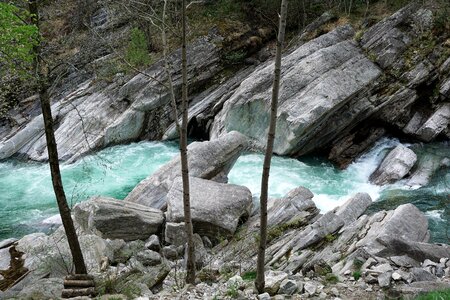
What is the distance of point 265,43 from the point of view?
3531 centimetres

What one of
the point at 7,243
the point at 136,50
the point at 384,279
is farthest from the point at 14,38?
the point at 136,50

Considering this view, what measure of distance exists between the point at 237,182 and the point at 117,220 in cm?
867

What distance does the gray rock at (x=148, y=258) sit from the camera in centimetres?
1378

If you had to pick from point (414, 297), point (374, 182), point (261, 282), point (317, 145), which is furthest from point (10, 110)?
point (414, 297)

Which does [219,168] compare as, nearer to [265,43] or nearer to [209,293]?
[209,293]

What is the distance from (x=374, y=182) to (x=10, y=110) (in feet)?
88.0

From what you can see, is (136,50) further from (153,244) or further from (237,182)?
(153,244)

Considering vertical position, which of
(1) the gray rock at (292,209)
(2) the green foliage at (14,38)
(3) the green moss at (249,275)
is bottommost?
(3) the green moss at (249,275)

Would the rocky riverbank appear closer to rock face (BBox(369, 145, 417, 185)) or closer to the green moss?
the green moss

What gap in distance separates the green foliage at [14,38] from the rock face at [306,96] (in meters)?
16.5

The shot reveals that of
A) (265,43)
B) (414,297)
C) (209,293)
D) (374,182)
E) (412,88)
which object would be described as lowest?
(374,182)

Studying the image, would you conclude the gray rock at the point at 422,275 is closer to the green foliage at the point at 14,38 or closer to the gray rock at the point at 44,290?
the gray rock at the point at 44,290

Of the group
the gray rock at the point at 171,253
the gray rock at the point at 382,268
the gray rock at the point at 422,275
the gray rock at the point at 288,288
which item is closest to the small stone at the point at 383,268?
the gray rock at the point at 382,268

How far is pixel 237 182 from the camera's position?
22.6 metres
